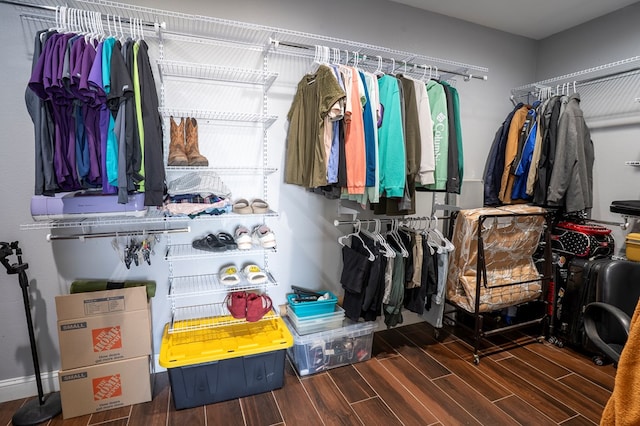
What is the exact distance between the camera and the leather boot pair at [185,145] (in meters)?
1.92

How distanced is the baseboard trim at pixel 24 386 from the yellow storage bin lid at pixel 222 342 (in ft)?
2.34

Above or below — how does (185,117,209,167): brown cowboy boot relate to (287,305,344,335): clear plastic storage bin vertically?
above

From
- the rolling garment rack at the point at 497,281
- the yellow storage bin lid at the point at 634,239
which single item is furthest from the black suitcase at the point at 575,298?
the yellow storage bin lid at the point at 634,239

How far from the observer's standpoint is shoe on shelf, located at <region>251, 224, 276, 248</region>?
6.78ft

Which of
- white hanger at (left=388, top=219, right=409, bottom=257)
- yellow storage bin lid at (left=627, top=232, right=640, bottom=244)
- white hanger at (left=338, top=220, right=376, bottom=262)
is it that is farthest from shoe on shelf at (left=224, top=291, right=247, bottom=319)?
yellow storage bin lid at (left=627, top=232, right=640, bottom=244)

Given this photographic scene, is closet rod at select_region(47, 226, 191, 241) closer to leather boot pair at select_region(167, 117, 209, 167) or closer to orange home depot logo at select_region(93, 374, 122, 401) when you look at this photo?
leather boot pair at select_region(167, 117, 209, 167)

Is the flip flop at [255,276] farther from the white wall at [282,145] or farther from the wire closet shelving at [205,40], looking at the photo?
the wire closet shelving at [205,40]

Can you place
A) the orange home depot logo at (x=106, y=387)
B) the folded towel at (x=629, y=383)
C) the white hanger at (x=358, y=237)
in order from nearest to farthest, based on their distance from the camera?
the folded towel at (x=629, y=383), the orange home depot logo at (x=106, y=387), the white hanger at (x=358, y=237)

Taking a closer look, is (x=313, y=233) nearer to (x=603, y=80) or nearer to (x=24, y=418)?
(x=24, y=418)

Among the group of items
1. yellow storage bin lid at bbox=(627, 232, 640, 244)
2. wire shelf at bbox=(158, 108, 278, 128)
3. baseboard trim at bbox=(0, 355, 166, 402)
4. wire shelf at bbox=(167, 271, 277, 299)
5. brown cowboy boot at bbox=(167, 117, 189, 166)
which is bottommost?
baseboard trim at bbox=(0, 355, 166, 402)

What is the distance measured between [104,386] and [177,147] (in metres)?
1.41

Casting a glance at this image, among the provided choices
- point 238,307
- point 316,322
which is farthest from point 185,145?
point 316,322

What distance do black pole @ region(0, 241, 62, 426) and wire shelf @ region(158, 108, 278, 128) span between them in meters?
1.09

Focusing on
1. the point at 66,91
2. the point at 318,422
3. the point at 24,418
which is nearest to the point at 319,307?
the point at 318,422
